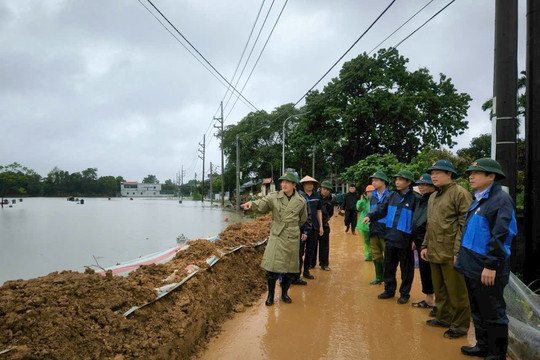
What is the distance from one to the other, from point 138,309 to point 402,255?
3.56 m

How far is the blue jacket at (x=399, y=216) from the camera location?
15.5ft

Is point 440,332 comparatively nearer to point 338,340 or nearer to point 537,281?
point 338,340

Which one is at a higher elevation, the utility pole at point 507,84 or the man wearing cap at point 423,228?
the utility pole at point 507,84

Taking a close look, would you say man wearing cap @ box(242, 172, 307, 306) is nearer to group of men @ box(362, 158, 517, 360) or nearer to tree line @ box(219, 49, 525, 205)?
group of men @ box(362, 158, 517, 360)

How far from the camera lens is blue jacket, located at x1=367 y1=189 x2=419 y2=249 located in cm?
473

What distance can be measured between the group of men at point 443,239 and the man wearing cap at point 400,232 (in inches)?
0.5

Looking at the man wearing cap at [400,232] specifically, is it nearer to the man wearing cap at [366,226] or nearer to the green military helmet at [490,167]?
the green military helmet at [490,167]

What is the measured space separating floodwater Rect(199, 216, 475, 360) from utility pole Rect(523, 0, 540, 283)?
5.27 feet

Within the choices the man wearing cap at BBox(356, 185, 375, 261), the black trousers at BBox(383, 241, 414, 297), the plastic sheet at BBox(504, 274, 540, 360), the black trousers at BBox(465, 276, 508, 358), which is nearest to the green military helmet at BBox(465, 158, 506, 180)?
the black trousers at BBox(465, 276, 508, 358)

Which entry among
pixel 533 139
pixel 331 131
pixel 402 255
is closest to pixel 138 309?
pixel 402 255

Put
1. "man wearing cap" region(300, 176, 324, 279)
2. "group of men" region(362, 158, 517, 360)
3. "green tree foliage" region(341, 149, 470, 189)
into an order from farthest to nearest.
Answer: "green tree foliage" region(341, 149, 470, 189), "man wearing cap" region(300, 176, 324, 279), "group of men" region(362, 158, 517, 360)

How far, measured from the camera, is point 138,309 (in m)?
3.10

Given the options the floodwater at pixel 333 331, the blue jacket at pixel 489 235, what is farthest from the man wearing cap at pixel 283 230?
the blue jacket at pixel 489 235

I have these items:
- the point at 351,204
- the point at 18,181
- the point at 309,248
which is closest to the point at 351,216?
the point at 351,204
